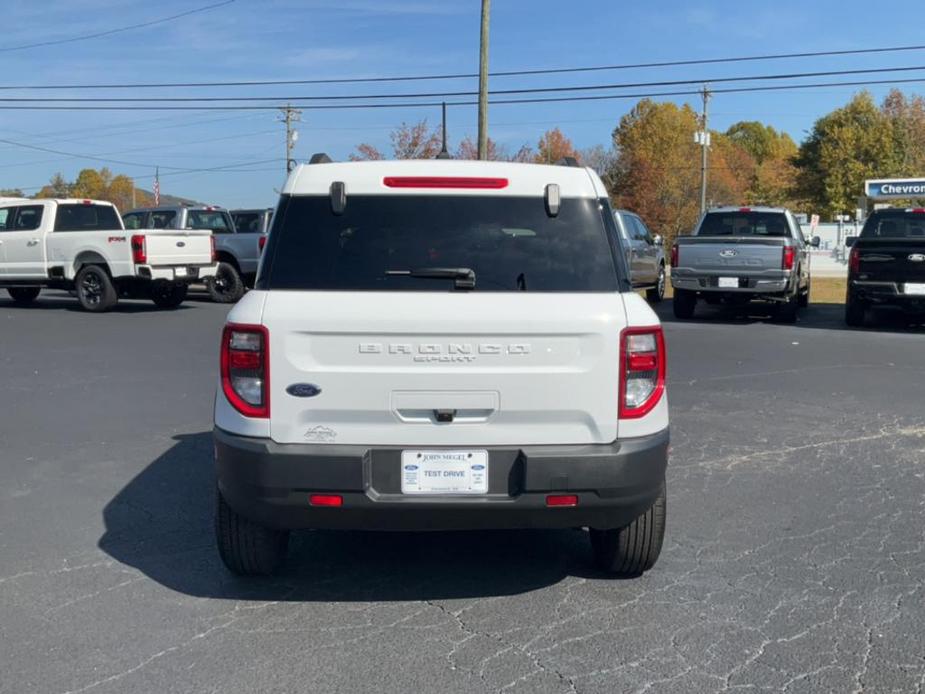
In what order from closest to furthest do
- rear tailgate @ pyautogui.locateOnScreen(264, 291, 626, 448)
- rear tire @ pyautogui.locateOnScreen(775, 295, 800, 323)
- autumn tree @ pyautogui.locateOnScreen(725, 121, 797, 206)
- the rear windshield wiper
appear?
1. rear tailgate @ pyautogui.locateOnScreen(264, 291, 626, 448)
2. the rear windshield wiper
3. rear tire @ pyautogui.locateOnScreen(775, 295, 800, 323)
4. autumn tree @ pyautogui.locateOnScreen(725, 121, 797, 206)

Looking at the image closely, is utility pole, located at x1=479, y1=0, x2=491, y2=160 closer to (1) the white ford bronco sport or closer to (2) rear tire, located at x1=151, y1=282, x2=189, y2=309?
(2) rear tire, located at x1=151, y1=282, x2=189, y2=309

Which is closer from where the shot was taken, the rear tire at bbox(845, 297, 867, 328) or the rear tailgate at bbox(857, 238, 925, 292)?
the rear tailgate at bbox(857, 238, 925, 292)

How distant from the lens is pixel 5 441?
7.52m

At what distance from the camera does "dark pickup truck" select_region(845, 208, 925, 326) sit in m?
15.2

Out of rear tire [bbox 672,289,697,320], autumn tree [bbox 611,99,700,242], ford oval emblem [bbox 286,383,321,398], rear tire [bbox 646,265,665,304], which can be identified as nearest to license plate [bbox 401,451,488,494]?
ford oval emblem [bbox 286,383,321,398]

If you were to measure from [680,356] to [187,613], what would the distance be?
931cm

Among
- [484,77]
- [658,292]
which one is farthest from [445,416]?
[484,77]

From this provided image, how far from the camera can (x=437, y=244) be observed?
→ 409cm

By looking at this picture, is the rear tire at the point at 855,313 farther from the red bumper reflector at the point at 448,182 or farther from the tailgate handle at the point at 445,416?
the tailgate handle at the point at 445,416

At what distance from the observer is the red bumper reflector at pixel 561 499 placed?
387 cm

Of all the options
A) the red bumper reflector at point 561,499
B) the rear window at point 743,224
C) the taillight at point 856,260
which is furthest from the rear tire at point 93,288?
the red bumper reflector at point 561,499

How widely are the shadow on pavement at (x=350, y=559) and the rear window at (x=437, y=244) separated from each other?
1.41 m

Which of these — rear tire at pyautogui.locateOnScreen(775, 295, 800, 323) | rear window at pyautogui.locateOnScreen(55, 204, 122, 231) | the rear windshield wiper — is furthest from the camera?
rear window at pyautogui.locateOnScreen(55, 204, 122, 231)

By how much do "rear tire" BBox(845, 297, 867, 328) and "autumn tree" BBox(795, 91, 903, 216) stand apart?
5322 centimetres
